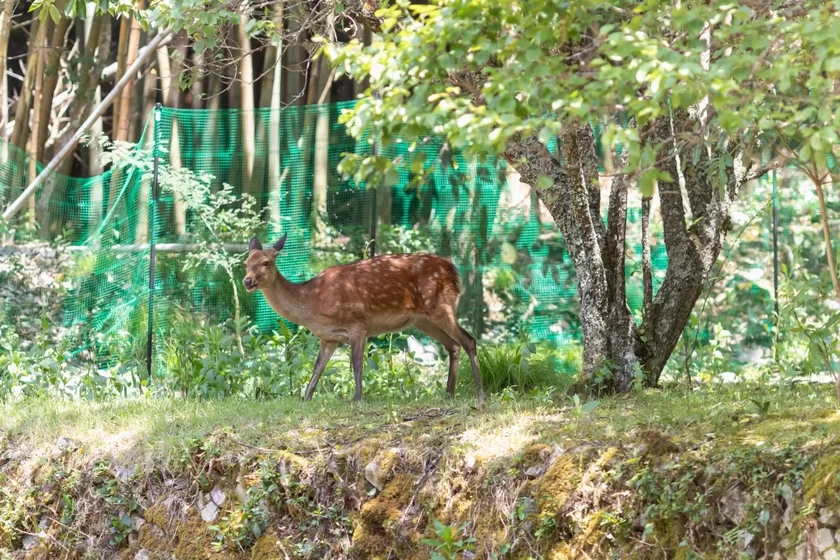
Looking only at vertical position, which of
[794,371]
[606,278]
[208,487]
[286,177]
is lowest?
[208,487]

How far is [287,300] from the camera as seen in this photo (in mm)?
8828

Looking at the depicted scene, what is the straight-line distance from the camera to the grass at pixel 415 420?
6.37 meters

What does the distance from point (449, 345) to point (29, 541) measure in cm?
329

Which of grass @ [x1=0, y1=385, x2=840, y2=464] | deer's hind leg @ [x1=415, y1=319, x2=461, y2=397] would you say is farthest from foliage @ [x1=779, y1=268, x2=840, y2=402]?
deer's hind leg @ [x1=415, y1=319, x2=461, y2=397]

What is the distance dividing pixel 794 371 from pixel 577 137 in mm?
2211

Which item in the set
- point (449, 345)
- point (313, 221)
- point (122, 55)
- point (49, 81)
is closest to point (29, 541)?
point (449, 345)

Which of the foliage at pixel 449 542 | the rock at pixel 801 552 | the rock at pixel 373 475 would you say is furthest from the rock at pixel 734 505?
the rock at pixel 373 475

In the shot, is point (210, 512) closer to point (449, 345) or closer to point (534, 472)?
point (534, 472)

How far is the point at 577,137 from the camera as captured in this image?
801 cm

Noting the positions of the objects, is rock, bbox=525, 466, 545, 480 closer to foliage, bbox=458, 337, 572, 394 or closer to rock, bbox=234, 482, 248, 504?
rock, bbox=234, 482, 248, 504

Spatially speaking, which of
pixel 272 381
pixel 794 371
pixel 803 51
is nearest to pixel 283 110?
pixel 272 381

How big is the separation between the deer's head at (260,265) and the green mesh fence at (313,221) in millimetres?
1352

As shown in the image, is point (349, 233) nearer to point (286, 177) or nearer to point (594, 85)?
point (286, 177)

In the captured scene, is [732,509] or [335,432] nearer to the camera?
[732,509]
